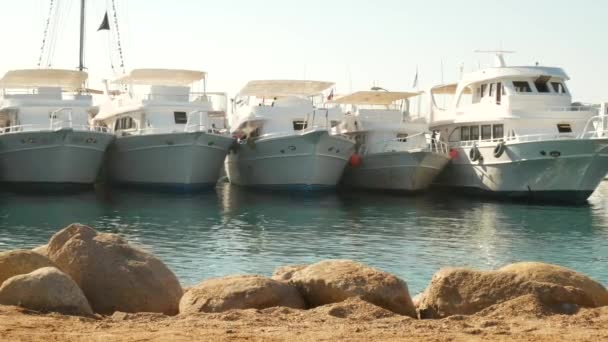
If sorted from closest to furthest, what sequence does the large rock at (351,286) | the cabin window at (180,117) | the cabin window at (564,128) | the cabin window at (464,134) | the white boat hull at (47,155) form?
the large rock at (351,286) < the white boat hull at (47,155) < the cabin window at (564,128) < the cabin window at (180,117) < the cabin window at (464,134)

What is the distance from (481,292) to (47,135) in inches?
1178

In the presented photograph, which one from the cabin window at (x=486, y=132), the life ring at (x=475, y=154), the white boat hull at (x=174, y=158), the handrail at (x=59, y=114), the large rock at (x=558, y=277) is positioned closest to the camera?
the large rock at (x=558, y=277)

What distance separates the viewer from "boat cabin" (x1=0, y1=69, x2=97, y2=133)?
4047 centimetres

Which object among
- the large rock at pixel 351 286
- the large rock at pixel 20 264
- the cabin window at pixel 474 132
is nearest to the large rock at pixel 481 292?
the large rock at pixel 351 286

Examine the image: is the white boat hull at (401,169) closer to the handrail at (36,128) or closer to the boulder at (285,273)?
the handrail at (36,128)

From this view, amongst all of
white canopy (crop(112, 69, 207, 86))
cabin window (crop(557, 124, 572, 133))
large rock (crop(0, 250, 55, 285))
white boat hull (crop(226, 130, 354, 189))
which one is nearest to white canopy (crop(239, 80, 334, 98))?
white canopy (crop(112, 69, 207, 86))

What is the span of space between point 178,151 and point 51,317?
29.9 metres

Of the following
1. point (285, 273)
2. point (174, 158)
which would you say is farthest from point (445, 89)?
point (285, 273)

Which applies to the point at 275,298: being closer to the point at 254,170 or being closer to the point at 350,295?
the point at 350,295

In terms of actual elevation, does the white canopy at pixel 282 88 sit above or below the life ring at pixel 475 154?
above

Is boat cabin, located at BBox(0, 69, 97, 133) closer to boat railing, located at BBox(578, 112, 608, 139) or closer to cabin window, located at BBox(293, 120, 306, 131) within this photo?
cabin window, located at BBox(293, 120, 306, 131)

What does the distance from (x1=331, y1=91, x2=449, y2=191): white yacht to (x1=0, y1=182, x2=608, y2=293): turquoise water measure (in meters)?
1.44

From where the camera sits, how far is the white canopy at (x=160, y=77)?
145ft

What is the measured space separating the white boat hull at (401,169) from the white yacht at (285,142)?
4.80 ft
